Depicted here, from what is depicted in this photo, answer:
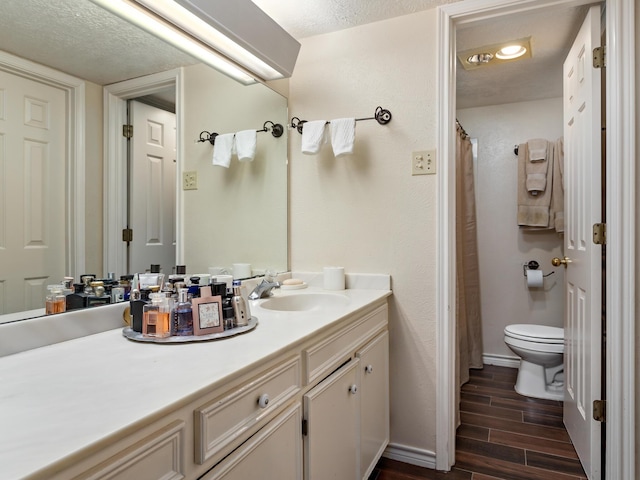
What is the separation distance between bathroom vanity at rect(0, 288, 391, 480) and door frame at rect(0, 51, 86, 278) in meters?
0.24

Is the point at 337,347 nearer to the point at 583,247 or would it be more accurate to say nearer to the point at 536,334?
the point at 583,247

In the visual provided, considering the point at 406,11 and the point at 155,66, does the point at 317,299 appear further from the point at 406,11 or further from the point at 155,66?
the point at 406,11

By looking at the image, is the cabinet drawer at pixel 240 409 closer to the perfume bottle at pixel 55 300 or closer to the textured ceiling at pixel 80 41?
the perfume bottle at pixel 55 300

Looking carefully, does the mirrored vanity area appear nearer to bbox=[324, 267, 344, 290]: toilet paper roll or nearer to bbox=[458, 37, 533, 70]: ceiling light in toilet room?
bbox=[324, 267, 344, 290]: toilet paper roll

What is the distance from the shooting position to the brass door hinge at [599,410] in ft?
5.41

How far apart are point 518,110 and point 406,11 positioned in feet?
5.73

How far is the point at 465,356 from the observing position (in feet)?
9.09

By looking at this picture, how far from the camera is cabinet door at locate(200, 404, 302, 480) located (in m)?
0.83

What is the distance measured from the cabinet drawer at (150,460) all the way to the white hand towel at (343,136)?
1.45m

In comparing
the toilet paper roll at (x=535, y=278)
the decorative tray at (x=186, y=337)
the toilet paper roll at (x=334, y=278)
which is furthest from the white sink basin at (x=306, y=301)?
the toilet paper roll at (x=535, y=278)

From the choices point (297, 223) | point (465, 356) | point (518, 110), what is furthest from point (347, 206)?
point (518, 110)

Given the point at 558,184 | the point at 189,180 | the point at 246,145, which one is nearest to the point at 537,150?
the point at 558,184

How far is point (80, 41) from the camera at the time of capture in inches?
46.1

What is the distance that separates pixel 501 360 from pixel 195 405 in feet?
10.1
